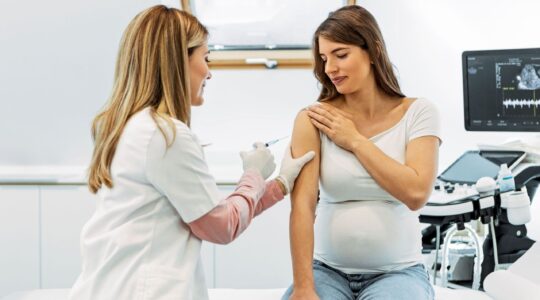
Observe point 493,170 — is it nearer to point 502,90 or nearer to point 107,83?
point 502,90

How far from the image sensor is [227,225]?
1.52m

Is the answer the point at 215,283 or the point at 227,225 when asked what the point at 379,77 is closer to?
the point at 227,225

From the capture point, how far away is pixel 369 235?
5.70 feet

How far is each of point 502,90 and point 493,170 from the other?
0.31m

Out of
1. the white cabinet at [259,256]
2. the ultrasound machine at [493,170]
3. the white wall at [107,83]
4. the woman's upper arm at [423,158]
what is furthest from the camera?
the white wall at [107,83]

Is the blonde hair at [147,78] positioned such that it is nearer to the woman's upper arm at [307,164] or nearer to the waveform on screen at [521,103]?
the woman's upper arm at [307,164]

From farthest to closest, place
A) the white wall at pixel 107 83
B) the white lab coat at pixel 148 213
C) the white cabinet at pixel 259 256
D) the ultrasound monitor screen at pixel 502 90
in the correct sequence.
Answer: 1. the white wall at pixel 107 83
2. the white cabinet at pixel 259 256
3. the ultrasound monitor screen at pixel 502 90
4. the white lab coat at pixel 148 213

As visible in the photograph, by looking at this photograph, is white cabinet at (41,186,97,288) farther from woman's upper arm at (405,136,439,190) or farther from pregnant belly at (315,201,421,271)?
woman's upper arm at (405,136,439,190)


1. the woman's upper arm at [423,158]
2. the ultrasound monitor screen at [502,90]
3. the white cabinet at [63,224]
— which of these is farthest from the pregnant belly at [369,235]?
the white cabinet at [63,224]

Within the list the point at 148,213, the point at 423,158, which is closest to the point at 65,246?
the point at 148,213

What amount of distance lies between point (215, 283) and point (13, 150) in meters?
1.15

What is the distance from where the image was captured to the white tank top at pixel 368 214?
5.71 feet

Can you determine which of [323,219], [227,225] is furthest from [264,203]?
[227,225]

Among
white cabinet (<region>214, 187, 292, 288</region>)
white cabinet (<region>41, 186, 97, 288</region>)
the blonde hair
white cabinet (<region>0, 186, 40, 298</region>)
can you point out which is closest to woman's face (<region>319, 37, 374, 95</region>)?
the blonde hair
